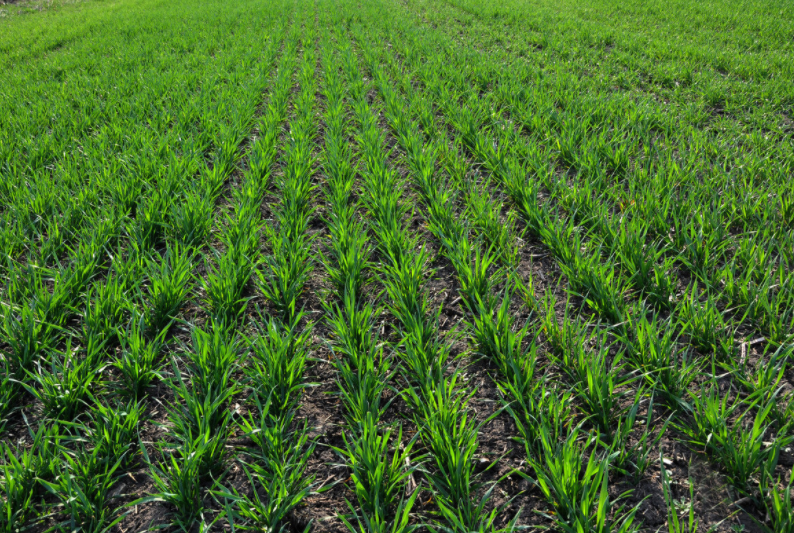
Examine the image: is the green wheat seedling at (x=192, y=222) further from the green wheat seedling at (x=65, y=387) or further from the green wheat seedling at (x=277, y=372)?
the green wheat seedling at (x=277, y=372)

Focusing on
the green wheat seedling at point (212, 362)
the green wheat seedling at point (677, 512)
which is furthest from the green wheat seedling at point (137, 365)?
the green wheat seedling at point (677, 512)

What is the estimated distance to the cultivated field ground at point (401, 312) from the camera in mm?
1291

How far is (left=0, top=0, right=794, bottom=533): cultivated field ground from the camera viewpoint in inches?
50.8

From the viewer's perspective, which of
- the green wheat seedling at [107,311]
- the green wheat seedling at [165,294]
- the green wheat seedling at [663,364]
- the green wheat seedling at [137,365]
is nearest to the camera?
the green wheat seedling at [663,364]

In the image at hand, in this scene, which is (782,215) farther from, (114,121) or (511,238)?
(114,121)

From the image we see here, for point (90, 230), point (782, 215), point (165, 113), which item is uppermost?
point (165, 113)

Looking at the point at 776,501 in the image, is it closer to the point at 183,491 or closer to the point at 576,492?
the point at 576,492

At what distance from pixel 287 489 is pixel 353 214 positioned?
1914 mm

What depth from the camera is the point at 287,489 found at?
1.29 meters

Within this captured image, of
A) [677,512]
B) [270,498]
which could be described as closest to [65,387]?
[270,498]

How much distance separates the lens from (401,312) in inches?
80.4

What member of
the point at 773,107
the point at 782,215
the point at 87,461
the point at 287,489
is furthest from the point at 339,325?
the point at 773,107

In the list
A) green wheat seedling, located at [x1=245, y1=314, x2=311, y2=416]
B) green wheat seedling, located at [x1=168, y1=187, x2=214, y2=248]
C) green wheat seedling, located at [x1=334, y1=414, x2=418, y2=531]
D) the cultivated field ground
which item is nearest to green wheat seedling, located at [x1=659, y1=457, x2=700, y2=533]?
the cultivated field ground

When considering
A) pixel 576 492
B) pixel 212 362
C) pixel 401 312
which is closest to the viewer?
pixel 576 492
